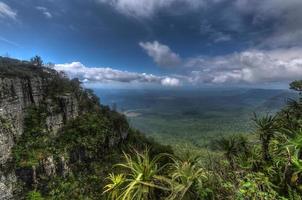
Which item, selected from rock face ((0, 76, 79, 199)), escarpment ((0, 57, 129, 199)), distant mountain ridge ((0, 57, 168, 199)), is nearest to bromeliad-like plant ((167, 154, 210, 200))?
rock face ((0, 76, 79, 199))

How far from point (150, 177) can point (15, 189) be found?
28.9 m

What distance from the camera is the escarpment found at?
3275cm

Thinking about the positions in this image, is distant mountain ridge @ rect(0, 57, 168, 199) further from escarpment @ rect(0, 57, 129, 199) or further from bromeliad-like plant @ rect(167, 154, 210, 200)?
bromeliad-like plant @ rect(167, 154, 210, 200)

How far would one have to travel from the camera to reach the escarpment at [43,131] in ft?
107

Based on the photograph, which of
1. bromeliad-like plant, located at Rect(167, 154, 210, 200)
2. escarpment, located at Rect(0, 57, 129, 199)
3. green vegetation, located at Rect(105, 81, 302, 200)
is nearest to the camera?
green vegetation, located at Rect(105, 81, 302, 200)

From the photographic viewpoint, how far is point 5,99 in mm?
34281

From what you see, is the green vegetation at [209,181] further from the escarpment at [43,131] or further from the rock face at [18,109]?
the escarpment at [43,131]

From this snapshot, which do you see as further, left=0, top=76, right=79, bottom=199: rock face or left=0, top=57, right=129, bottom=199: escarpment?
left=0, top=57, right=129, bottom=199: escarpment

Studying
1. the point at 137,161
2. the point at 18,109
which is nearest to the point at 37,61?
the point at 18,109

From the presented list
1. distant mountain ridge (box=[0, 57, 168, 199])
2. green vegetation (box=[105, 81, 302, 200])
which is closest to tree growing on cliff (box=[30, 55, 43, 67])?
distant mountain ridge (box=[0, 57, 168, 199])

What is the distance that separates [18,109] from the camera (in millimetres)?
37250

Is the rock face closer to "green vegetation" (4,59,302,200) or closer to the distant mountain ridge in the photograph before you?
the distant mountain ridge

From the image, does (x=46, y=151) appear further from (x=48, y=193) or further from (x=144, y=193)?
(x=144, y=193)

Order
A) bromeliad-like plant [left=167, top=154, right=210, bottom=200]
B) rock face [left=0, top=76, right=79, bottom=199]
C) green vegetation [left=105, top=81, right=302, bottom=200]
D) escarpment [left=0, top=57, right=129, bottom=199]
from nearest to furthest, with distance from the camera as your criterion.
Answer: green vegetation [left=105, top=81, right=302, bottom=200] < bromeliad-like plant [left=167, top=154, right=210, bottom=200] < rock face [left=0, top=76, right=79, bottom=199] < escarpment [left=0, top=57, right=129, bottom=199]
